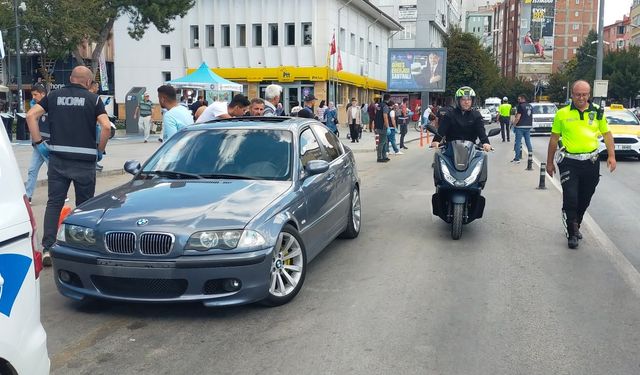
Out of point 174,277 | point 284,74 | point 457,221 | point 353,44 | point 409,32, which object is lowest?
point 457,221

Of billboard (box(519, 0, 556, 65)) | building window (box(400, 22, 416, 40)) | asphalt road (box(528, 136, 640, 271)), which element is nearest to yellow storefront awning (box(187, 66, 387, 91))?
asphalt road (box(528, 136, 640, 271))

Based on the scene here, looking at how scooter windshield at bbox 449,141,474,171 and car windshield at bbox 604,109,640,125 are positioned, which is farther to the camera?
car windshield at bbox 604,109,640,125

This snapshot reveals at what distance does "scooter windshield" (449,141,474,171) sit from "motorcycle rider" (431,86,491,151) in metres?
0.30

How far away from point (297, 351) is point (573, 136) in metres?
4.52

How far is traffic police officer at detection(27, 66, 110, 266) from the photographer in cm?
641

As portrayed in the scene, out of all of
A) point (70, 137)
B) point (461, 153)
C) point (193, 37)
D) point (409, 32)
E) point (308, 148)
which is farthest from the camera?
point (409, 32)

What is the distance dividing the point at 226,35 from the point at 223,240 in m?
42.4

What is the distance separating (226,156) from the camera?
621 cm

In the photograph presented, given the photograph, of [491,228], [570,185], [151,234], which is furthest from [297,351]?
[491,228]

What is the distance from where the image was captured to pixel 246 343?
4488mm

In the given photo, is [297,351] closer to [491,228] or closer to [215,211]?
[215,211]

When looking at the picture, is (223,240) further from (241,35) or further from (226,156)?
(241,35)

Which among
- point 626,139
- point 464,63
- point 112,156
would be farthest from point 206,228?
point 464,63

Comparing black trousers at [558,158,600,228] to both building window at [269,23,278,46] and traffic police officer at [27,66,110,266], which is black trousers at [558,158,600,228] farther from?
building window at [269,23,278,46]
